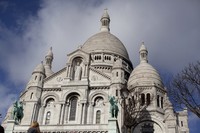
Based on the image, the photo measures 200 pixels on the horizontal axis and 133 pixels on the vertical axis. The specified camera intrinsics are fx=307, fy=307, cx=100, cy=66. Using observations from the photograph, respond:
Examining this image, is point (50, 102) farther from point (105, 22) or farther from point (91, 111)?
point (105, 22)

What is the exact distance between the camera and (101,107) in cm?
3231

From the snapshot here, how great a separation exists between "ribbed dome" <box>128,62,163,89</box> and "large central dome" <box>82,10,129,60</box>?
7.32 meters

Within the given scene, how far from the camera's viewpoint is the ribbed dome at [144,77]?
39.4m

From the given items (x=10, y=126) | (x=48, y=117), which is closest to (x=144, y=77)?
(x=48, y=117)

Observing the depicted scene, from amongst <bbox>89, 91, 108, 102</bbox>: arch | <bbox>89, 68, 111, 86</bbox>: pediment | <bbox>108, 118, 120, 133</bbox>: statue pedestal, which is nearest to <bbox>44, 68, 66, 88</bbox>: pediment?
<bbox>89, 68, 111, 86</bbox>: pediment

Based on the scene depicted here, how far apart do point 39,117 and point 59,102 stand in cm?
263

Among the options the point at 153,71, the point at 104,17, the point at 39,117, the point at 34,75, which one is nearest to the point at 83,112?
the point at 39,117

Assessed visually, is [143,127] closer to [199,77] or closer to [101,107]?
[101,107]

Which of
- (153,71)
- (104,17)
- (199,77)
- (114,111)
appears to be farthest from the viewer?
(104,17)

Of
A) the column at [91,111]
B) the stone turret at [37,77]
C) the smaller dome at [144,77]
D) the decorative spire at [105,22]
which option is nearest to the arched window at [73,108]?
the column at [91,111]

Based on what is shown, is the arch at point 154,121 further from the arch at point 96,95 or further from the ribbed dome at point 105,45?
the ribbed dome at point 105,45

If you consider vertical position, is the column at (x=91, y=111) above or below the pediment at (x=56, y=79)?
below

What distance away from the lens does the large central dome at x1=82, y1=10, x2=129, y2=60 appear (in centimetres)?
4809

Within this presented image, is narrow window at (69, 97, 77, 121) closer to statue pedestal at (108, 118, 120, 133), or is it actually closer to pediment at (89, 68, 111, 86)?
pediment at (89, 68, 111, 86)
